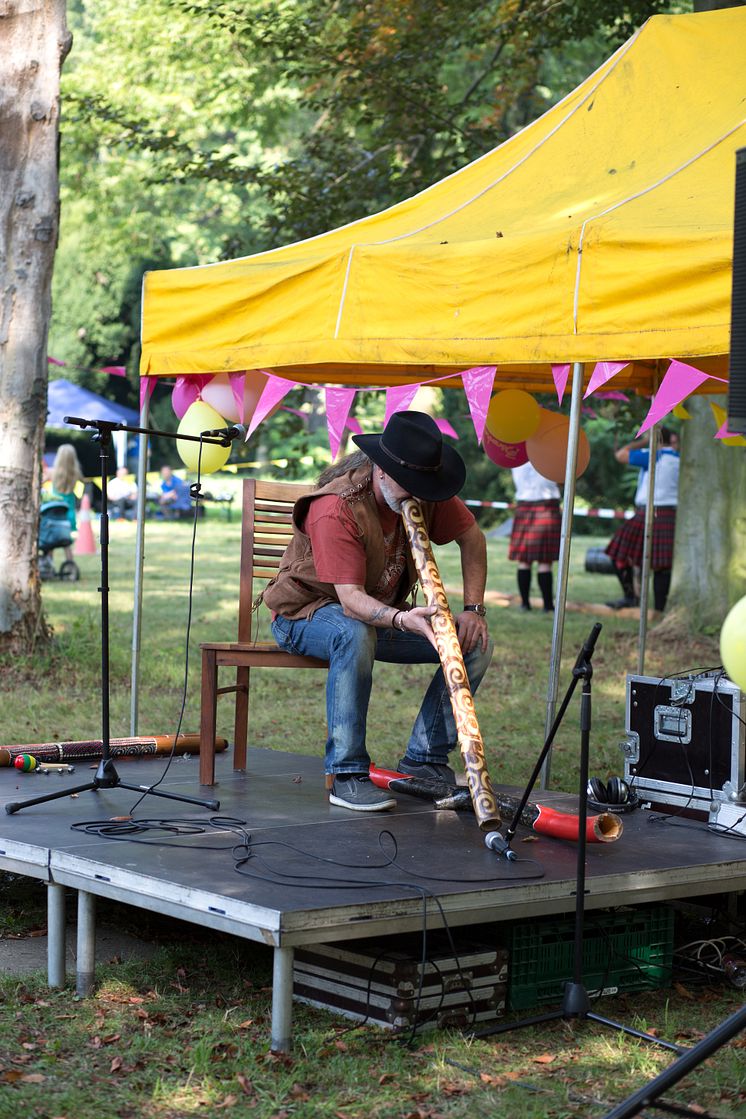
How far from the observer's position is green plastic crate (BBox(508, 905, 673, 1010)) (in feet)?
13.3

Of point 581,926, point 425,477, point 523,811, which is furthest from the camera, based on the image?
point 425,477

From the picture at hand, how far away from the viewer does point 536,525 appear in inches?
544

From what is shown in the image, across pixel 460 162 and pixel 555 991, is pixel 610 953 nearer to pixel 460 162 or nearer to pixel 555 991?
→ pixel 555 991

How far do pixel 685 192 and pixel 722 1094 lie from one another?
10.3 ft

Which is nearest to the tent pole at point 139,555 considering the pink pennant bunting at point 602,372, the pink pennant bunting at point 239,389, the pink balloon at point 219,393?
the pink balloon at point 219,393

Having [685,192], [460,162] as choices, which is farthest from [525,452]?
[460,162]

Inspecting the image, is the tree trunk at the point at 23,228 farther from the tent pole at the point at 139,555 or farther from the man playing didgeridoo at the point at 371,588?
the man playing didgeridoo at the point at 371,588

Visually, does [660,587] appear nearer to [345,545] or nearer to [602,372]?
[602,372]

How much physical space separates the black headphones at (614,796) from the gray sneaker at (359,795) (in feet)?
2.54

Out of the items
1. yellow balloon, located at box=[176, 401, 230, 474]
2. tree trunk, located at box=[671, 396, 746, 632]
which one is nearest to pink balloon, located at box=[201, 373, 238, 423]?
yellow balloon, located at box=[176, 401, 230, 474]

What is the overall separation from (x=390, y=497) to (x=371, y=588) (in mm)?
403

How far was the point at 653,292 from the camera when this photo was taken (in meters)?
4.69

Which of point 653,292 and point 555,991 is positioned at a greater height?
point 653,292

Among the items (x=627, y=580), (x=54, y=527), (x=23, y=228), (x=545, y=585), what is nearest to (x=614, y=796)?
(x=23, y=228)
